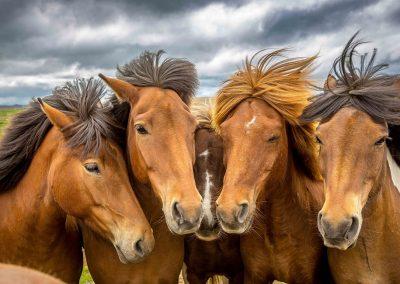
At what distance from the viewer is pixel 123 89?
4.26m

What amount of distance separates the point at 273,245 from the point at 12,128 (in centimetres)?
289

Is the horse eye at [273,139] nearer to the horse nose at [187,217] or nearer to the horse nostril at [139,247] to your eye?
the horse nose at [187,217]

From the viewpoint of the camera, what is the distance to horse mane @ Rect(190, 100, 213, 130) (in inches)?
208

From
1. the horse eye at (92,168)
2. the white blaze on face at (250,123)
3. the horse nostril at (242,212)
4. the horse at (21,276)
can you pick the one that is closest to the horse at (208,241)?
the horse nostril at (242,212)

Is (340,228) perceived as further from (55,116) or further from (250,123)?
(55,116)

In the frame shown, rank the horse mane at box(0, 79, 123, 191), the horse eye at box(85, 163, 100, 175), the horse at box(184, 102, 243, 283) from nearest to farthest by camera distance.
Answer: the horse eye at box(85, 163, 100, 175) < the horse mane at box(0, 79, 123, 191) < the horse at box(184, 102, 243, 283)

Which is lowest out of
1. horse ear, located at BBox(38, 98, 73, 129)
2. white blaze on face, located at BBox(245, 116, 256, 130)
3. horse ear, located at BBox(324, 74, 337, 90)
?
white blaze on face, located at BBox(245, 116, 256, 130)

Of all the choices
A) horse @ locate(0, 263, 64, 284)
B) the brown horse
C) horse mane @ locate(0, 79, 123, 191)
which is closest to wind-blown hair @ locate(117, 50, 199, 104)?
horse mane @ locate(0, 79, 123, 191)

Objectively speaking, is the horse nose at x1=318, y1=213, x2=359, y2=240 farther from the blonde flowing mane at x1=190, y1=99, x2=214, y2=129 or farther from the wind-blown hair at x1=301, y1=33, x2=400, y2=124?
the blonde flowing mane at x1=190, y1=99, x2=214, y2=129

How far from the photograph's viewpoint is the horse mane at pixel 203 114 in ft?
17.3

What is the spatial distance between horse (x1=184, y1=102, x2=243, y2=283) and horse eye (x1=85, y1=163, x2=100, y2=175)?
3.71ft

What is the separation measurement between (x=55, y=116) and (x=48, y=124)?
329mm

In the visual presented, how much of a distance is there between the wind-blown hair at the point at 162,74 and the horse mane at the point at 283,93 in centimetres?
38

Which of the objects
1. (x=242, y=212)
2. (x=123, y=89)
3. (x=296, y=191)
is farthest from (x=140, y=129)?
(x=296, y=191)
